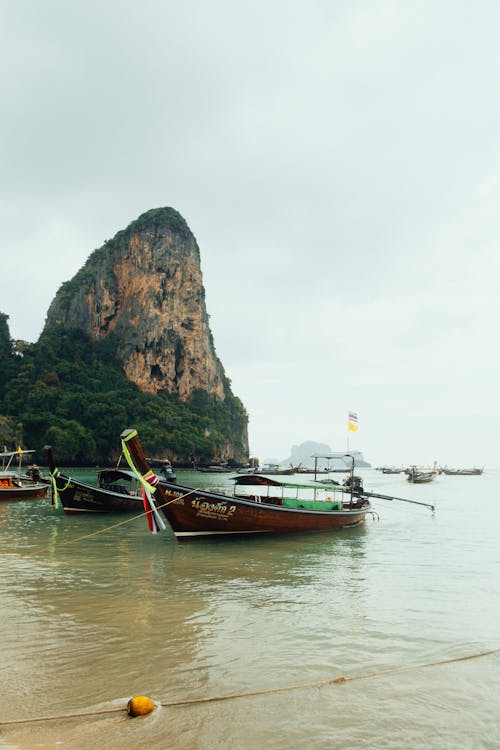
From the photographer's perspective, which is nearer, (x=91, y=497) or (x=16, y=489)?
(x=91, y=497)

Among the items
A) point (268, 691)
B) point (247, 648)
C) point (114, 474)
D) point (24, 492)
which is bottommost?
point (24, 492)

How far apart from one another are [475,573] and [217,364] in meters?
108

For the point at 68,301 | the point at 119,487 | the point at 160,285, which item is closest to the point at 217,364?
the point at 160,285

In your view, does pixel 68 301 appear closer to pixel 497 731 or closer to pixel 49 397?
pixel 49 397

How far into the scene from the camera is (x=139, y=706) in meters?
4.59

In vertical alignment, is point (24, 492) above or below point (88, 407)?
below

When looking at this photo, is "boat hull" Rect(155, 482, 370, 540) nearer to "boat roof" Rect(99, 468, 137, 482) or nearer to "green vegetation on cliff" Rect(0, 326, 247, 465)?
"boat roof" Rect(99, 468, 137, 482)

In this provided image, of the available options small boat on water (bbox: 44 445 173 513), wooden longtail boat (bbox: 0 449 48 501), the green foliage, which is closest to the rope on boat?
small boat on water (bbox: 44 445 173 513)

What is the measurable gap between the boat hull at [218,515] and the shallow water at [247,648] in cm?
121

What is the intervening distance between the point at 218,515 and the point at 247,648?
8603 mm

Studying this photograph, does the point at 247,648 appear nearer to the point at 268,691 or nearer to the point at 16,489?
the point at 268,691

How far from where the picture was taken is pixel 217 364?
11956 cm

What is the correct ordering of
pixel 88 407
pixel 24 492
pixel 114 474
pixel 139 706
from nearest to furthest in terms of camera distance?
pixel 139 706 < pixel 114 474 < pixel 24 492 < pixel 88 407

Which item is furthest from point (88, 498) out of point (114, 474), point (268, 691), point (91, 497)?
point (268, 691)
